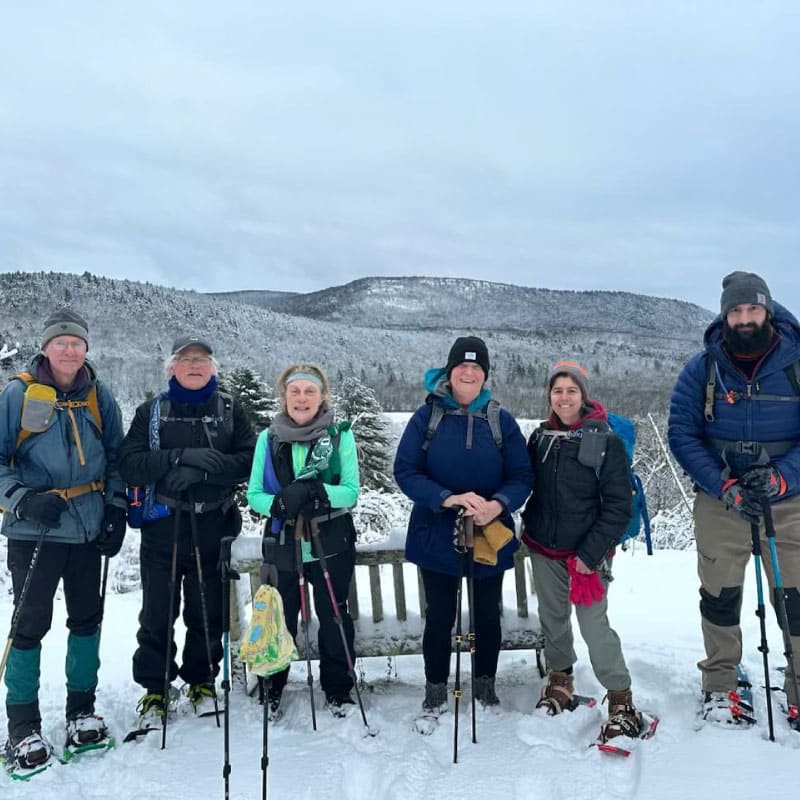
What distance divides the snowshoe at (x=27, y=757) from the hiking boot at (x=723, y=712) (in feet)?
13.0

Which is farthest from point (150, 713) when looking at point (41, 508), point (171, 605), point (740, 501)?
point (740, 501)

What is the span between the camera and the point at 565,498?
3945mm

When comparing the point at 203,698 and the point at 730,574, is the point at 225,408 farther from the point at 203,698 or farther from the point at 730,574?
the point at 730,574

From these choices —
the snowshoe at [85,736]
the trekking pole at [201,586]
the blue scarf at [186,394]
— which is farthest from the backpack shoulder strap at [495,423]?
the snowshoe at [85,736]

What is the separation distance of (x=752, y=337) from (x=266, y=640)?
3.43 m

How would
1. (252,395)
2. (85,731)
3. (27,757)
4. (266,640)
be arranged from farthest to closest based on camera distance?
(252,395)
(85,731)
(27,757)
(266,640)

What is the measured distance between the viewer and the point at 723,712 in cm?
378

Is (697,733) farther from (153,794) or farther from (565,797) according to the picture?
(153,794)

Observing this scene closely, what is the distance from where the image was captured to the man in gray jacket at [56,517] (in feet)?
12.3

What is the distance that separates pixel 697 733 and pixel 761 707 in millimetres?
560

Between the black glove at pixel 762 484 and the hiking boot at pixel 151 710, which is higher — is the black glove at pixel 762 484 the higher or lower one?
the higher one

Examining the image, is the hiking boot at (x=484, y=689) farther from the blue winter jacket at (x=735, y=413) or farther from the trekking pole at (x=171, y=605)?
the trekking pole at (x=171, y=605)

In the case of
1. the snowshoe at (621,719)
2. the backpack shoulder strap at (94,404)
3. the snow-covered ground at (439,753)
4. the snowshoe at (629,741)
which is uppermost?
the backpack shoulder strap at (94,404)

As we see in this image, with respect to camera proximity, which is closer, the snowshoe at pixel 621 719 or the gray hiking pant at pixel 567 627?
the snowshoe at pixel 621 719
